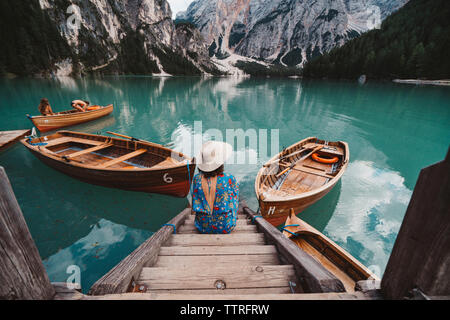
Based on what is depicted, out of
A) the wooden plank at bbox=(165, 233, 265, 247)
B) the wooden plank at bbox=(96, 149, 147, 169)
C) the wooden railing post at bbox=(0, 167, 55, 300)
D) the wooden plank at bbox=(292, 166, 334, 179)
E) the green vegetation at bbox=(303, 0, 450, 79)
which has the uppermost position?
the green vegetation at bbox=(303, 0, 450, 79)

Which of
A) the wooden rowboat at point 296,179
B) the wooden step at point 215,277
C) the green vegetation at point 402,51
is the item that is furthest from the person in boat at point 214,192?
the green vegetation at point 402,51

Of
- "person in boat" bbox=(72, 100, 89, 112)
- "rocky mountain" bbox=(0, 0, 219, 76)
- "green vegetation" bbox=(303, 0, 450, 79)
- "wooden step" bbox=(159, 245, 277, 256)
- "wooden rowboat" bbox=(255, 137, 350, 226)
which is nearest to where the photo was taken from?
"wooden step" bbox=(159, 245, 277, 256)

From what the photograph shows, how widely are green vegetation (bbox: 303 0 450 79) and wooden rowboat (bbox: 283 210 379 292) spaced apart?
7151 cm

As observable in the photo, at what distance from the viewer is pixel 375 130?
15.5 metres

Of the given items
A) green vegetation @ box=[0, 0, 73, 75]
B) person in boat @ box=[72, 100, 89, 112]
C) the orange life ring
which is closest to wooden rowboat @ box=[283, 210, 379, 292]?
the orange life ring

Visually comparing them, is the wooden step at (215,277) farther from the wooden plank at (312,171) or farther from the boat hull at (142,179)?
the wooden plank at (312,171)

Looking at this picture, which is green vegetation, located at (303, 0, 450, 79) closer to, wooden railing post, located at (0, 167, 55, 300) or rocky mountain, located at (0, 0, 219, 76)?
wooden railing post, located at (0, 167, 55, 300)

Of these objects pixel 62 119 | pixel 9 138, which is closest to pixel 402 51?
pixel 62 119

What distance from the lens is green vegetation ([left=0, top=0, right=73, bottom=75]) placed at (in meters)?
51.3

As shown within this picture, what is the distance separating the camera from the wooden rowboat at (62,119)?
11805 millimetres

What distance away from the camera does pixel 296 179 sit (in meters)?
6.48

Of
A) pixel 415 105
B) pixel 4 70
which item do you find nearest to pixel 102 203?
pixel 415 105

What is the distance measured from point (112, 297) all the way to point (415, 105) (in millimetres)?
35822

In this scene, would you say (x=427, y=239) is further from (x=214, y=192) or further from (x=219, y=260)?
(x=214, y=192)
